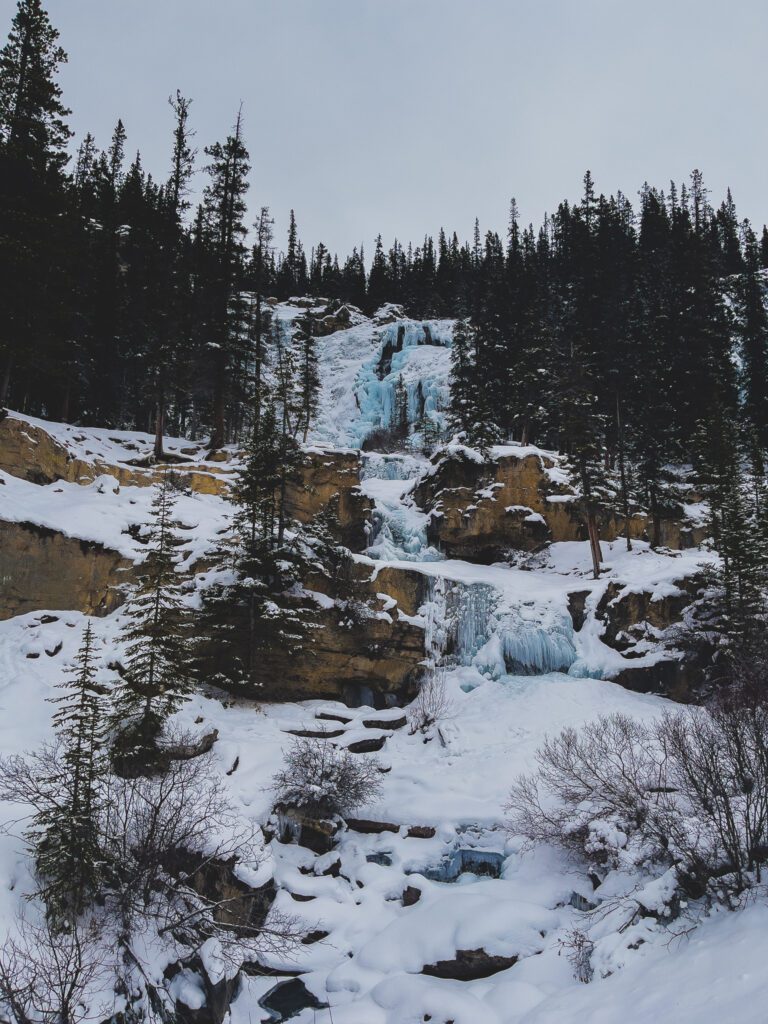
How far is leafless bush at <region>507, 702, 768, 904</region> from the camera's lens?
10.6 m

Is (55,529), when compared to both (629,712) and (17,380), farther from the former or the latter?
(629,712)

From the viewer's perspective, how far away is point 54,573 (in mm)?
18562

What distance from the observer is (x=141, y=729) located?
46.0 feet

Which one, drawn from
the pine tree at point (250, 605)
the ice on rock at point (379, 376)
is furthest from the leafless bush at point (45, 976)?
the ice on rock at point (379, 376)

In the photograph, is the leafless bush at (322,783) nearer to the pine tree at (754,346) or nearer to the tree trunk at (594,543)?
the tree trunk at (594,543)

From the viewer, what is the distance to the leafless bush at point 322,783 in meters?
15.2

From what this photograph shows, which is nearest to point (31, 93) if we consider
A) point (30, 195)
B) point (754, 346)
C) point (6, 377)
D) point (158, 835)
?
point (30, 195)

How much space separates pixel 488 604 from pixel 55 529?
1635 cm

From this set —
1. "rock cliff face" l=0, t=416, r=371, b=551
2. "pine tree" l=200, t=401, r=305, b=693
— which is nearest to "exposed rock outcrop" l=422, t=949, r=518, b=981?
"pine tree" l=200, t=401, r=305, b=693

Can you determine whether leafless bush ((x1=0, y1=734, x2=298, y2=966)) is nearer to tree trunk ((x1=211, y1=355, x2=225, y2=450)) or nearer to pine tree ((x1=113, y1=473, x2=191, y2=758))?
pine tree ((x1=113, y1=473, x2=191, y2=758))

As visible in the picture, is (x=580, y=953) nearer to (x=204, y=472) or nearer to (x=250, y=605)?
(x=250, y=605)

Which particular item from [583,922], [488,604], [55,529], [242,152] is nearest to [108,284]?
[242,152]

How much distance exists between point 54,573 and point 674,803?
18.6 metres

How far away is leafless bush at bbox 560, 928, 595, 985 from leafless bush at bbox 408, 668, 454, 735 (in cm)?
873
